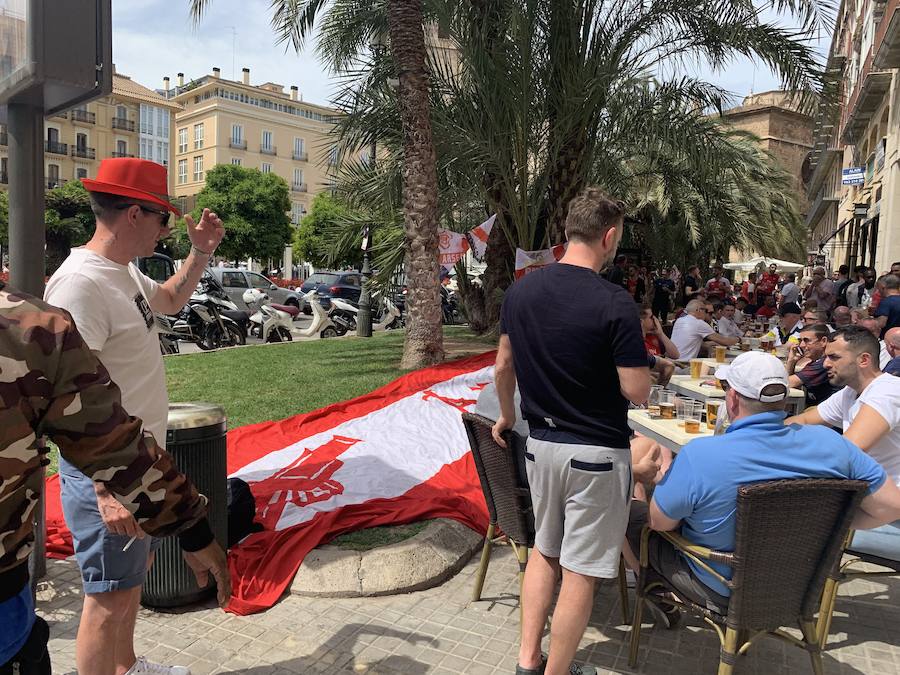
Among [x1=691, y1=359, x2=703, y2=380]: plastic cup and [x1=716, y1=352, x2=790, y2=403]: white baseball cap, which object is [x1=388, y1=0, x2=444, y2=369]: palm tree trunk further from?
[x1=716, y1=352, x2=790, y2=403]: white baseball cap

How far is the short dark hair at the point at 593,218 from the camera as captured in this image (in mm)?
2639

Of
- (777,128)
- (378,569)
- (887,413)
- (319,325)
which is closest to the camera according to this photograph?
(887,413)

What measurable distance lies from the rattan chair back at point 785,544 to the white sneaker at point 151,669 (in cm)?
201

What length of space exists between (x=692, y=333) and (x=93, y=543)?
6.81 meters

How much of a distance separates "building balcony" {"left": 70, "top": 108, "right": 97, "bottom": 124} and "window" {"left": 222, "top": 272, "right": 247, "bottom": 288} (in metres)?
50.1

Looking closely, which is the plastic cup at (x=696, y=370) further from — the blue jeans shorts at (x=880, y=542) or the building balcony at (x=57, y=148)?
the building balcony at (x=57, y=148)

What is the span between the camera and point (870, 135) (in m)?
25.0

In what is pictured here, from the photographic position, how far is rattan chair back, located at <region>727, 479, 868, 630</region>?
2.42 meters

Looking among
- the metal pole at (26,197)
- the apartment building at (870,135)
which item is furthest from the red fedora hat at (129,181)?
the apartment building at (870,135)

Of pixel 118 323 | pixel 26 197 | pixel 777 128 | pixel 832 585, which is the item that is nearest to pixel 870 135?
pixel 832 585

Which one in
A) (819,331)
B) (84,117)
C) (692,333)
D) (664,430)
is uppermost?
(84,117)

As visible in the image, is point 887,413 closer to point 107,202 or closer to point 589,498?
point 589,498

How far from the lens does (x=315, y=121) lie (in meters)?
82.8

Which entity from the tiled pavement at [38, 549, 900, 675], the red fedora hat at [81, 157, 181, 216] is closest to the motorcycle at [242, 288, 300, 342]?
the tiled pavement at [38, 549, 900, 675]
